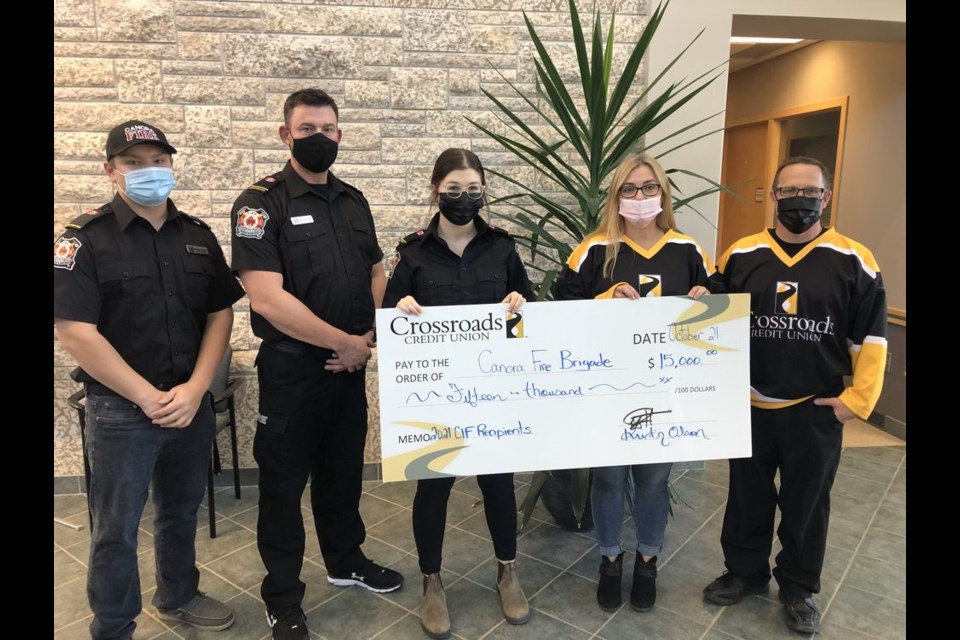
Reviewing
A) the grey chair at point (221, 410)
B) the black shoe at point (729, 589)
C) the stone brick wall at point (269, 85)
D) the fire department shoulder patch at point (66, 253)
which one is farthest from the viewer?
the stone brick wall at point (269, 85)

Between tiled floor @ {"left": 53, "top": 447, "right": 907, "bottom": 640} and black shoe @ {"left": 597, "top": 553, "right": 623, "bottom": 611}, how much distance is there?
40 millimetres

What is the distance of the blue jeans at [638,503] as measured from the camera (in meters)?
2.09

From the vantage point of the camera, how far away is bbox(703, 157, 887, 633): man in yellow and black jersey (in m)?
1.91

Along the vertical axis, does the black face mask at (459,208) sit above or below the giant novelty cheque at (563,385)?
above

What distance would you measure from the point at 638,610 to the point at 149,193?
2.15m

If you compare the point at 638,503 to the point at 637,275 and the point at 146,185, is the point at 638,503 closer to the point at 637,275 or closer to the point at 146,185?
the point at 637,275

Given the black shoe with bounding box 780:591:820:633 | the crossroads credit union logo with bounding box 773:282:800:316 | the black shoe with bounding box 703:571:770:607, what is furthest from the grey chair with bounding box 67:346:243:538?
the black shoe with bounding box 780:591:820:633

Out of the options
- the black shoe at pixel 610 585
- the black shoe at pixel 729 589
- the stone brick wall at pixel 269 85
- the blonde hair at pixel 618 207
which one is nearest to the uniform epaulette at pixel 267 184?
the blonde hair at pixel 618 207

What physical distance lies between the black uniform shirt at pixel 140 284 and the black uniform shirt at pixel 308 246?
0.16 m

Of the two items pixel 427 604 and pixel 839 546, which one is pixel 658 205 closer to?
pixel 427 604

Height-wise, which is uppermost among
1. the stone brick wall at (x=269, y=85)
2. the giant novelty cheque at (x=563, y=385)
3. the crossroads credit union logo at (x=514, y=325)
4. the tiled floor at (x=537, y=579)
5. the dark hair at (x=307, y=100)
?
the stone brick wall at (x=269, y=85)

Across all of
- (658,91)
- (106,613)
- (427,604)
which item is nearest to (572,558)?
(427,604)

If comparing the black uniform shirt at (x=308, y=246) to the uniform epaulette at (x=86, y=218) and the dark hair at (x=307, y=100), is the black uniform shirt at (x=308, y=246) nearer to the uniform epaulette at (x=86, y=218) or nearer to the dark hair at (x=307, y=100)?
the dark hair at (x=307, y=100)

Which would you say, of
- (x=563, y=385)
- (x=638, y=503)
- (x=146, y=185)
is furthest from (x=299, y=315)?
(x=638, y=503)
